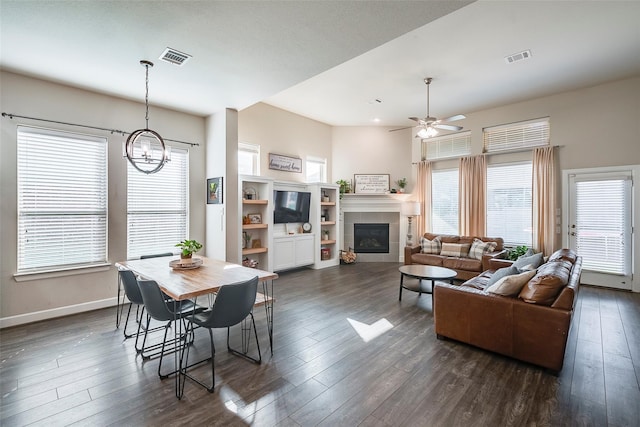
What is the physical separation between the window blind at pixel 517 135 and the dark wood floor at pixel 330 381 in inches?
140

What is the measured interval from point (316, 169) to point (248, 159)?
79.2 inches

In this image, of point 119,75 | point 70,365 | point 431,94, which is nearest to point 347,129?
point 431,94

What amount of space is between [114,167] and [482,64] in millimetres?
5567

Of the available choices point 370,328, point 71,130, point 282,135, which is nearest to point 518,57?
point 370,328

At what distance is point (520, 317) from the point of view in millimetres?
2600

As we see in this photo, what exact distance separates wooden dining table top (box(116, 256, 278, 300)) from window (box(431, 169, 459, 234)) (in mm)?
5391

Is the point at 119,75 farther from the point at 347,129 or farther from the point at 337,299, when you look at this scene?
the point at 347,129

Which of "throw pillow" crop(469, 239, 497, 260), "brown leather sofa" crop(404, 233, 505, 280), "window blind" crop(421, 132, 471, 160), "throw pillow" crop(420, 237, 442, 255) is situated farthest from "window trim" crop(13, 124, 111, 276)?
"window blind" crop(421, 132, 471, 160)

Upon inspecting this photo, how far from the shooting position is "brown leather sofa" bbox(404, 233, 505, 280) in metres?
5.40

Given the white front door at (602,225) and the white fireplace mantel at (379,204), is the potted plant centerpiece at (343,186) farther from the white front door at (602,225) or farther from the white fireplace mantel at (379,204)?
the white front door at (602,225)

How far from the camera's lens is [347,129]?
7730 millimetres

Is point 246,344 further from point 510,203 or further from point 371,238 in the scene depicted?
point 510,203

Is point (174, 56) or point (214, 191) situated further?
point (214, 191)

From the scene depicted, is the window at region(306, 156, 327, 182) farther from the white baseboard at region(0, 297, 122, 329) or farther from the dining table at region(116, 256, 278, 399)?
the white baseboard at region(0, 297, 122, 329)
